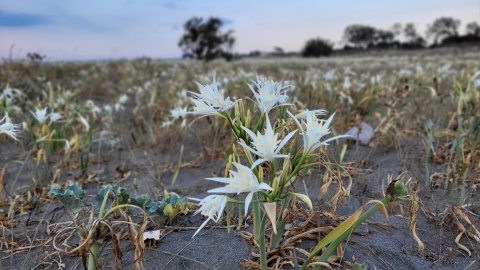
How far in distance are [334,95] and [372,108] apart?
38cm

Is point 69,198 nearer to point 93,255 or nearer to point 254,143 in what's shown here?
point 93,255

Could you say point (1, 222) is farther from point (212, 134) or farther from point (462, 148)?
point (462, 148)

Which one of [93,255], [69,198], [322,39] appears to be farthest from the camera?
[322,39]

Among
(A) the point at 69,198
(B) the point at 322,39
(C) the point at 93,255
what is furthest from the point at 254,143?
(B) the point at 322,39

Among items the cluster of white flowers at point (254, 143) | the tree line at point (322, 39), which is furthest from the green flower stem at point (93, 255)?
the tree line at point (322, 39)

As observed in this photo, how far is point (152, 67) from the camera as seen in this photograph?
34.6 ft

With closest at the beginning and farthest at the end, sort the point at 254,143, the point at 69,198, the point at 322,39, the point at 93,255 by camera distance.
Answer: the point at 254,143
the point at 93,255
the point at 69,198
the point at 322,39

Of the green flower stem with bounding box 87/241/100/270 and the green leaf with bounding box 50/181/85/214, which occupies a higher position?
the green leaf with bounding box 50/181/85/214

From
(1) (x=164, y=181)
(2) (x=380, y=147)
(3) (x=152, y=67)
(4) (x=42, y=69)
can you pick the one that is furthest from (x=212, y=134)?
(3) (x=152, y=67)

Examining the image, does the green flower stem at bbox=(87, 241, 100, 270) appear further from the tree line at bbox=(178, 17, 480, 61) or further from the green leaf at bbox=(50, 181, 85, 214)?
the tree line at bbox=(178, 17, 480, 61)

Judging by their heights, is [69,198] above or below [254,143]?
below

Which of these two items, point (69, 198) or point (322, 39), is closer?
point (69, 198)

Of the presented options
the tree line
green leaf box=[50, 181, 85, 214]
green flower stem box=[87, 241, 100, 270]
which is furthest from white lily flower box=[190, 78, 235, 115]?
the tree line

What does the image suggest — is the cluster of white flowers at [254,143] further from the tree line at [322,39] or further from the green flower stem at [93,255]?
the tree line at [322,39]
